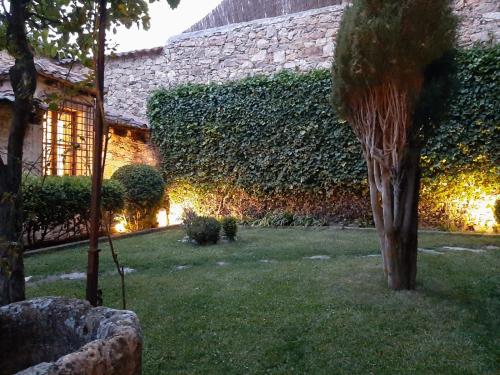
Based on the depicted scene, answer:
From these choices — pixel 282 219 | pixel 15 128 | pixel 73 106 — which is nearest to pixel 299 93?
pixel 282 219

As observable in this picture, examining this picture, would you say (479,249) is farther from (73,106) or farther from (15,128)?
(73,106)

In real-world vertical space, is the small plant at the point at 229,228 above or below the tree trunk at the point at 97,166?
below

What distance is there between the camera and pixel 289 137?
997 cm

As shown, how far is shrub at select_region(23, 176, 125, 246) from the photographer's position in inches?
250

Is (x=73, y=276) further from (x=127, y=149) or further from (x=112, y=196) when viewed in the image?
(x=127, y=149)

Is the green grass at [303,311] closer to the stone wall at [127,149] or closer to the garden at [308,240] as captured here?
the garden at [308,240]

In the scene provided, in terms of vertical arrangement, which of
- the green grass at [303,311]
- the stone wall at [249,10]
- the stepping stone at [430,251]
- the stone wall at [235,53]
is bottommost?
the green grass at [303,311]

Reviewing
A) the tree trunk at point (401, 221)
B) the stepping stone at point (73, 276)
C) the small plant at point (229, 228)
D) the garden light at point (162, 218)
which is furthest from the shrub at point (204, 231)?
the garden light at point (162, 218)

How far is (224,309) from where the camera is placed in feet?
11.4

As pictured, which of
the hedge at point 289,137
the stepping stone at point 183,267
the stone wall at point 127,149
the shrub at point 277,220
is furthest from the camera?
the stone wall at point 127,149

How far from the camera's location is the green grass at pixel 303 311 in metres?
2.54

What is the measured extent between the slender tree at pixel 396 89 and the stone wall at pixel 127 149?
24.5ft

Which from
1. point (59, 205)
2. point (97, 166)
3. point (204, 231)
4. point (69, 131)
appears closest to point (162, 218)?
point (69, 131)

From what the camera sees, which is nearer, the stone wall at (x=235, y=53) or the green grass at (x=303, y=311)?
the green grass at (x=303, y=311)
